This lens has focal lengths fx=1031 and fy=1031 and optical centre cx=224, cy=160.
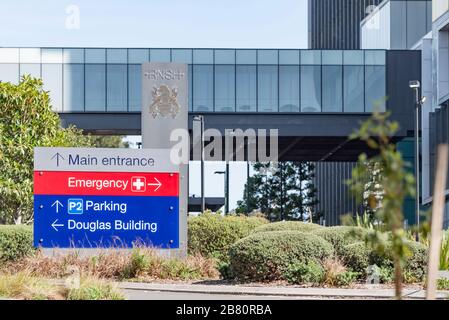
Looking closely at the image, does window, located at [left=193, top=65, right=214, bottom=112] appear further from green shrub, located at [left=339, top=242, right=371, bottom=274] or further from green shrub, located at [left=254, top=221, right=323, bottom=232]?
green shrub, located at [left=339, top=242, right=371, bottom=274]

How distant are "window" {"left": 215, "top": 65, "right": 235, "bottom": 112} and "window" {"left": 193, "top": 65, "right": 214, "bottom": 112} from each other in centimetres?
38

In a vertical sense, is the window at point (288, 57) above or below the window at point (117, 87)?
above

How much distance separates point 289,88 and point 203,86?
17.3 feet

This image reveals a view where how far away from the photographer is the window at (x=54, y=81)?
62.5 meters

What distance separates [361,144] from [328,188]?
2930 cm

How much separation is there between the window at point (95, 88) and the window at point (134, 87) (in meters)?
1.60

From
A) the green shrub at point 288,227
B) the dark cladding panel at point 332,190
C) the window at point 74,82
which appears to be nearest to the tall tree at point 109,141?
the dark cladding panel at point 332,190

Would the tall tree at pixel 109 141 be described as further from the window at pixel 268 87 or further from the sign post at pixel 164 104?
the sign post at pixel 164 104

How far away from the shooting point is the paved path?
17.3 m

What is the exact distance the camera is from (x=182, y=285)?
19.5 metres

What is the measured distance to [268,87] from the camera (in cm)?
6334

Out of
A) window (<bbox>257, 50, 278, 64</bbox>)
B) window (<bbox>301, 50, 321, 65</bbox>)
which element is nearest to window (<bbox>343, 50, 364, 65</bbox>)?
window (<bbox>301, 50, 321, 65</bbox>)

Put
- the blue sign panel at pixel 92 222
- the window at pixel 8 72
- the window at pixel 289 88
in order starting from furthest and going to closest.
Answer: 1. the window at pixel 289 88
2. the window at pixel 8 72
3. the blue sign panel at pixel 92 222

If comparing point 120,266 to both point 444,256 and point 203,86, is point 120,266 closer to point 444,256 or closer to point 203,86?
point 444,256
